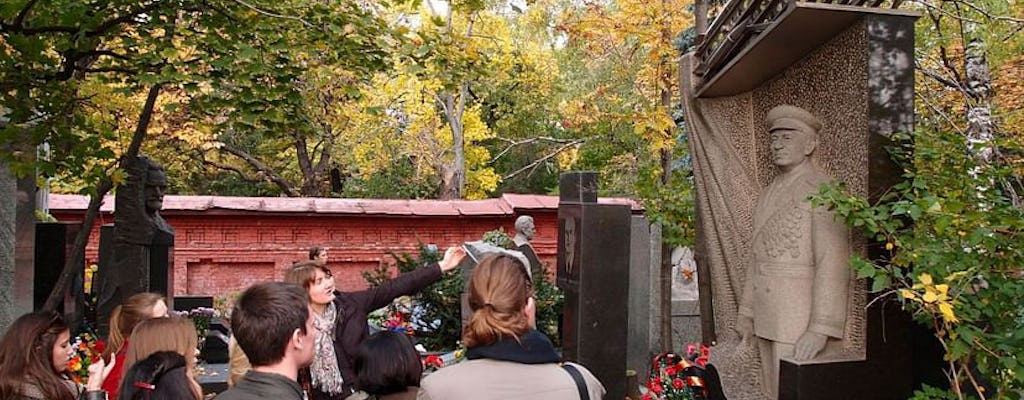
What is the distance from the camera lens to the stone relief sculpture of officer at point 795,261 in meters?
4.39

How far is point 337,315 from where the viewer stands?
427cm

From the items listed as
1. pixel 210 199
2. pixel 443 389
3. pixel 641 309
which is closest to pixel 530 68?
pixel 210 199

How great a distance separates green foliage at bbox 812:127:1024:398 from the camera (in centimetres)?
351

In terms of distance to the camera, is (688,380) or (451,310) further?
(451,310)

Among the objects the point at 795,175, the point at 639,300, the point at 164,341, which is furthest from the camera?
the point at 639,300

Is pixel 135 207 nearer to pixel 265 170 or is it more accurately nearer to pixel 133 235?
pixel 133 235

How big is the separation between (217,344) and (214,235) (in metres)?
6.91

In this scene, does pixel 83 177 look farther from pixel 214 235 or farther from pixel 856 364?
pixel 214 235

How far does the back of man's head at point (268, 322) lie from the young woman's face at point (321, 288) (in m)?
1.57

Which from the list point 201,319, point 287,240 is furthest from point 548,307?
point 287,240

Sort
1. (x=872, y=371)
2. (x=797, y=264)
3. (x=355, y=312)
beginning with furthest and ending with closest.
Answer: (x=797, y=264) < (x=355, y=312) < (x=872, y=371)

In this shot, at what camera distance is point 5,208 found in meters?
6.23

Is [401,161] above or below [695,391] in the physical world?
above

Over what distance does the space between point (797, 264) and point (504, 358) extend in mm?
2651
